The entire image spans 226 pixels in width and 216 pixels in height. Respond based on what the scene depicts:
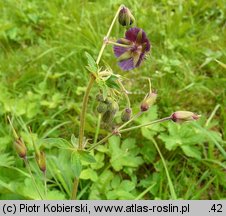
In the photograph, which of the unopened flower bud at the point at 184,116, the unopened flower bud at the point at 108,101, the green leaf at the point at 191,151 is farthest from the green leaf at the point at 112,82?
the green leaf at the point at 191,151

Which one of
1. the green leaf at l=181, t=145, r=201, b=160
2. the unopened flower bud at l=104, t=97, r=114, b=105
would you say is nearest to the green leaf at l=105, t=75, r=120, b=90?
the unopened flower bud at l=104, t=97, r=114, b=105

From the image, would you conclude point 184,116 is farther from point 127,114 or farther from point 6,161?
point 6,161

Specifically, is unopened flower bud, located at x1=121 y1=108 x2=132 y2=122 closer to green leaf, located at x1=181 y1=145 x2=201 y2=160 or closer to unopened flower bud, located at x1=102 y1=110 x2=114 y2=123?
unopened flower bud, located at x1=102 y1=110 x2=114 y2=123

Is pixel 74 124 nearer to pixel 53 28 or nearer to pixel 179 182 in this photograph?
pixel 179 182

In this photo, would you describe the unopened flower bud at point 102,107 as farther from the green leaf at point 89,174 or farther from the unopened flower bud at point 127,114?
the green leaf at point 89,174

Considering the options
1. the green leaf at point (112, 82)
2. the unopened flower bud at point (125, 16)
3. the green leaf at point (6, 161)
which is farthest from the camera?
the green leaf at point (6, 161)

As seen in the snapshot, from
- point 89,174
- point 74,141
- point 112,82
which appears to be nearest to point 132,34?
point 112,82
